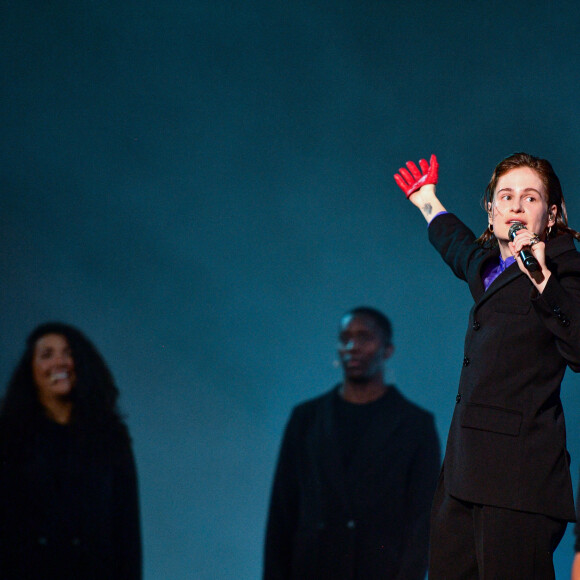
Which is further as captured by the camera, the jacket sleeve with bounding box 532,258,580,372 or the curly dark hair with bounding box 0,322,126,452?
the curly dark hair with bounding box 0,322,126,452

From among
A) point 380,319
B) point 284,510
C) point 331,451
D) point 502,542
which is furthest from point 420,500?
point 502,542

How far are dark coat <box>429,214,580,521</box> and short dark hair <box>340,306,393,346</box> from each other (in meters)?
0.88

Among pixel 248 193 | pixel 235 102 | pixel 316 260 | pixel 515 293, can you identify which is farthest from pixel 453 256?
pixel 235 102

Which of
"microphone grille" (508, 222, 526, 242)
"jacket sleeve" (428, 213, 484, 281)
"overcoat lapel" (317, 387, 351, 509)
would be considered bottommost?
"overcoat lapel" (317, 387, 351, 509)

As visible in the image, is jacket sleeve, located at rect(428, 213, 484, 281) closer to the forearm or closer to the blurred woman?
the forearm

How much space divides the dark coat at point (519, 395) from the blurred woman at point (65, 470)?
138 cm

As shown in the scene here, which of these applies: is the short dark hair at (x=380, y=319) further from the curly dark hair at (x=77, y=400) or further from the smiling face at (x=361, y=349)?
the curly dark hair at (x=77, y=400)

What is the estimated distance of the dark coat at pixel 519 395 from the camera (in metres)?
1.60

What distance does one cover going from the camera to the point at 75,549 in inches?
101

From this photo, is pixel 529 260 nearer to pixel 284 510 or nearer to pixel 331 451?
pixel 331 451

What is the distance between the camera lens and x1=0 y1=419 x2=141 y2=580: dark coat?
2.56 metres

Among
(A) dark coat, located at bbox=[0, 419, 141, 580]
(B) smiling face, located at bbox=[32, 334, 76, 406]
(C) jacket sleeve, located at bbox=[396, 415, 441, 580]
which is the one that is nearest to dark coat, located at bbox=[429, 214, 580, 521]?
(C) jacket sleeve, located at bbox=[396, 415, 441, 580]

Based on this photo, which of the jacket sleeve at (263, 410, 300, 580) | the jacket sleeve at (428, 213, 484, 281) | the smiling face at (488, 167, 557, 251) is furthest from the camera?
the jacket sleeve at (263, 410, 300, 580)

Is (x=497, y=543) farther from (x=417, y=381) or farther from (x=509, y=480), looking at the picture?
(x=417, y=381)
